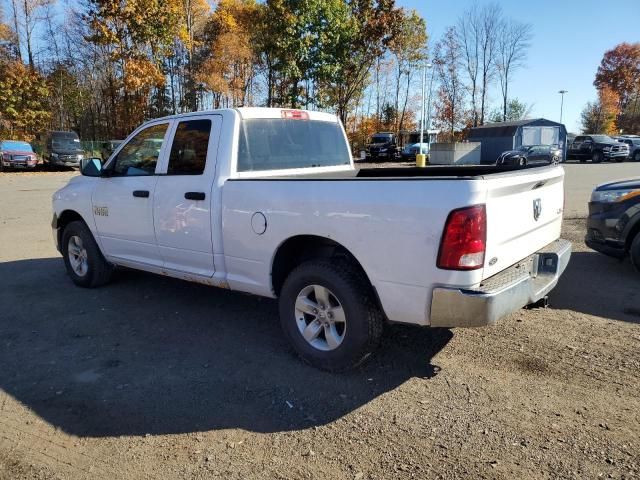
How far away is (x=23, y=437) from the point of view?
3.00 meters

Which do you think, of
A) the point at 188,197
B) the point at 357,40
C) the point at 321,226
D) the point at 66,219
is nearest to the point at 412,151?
the point at 357,40

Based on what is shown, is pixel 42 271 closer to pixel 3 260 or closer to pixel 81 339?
pixel 3 260

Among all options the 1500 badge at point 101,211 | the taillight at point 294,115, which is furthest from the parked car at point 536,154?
the 1500 badge at point 101,211

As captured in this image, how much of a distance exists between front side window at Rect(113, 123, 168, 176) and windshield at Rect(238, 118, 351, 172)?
40.8 inches

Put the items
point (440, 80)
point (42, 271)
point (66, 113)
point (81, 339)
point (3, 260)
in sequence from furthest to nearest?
point (440, 80)
point (66, 113)
point (3, 260)
point (42, 271)
point (81, 339)

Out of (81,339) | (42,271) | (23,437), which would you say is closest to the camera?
(23,437)

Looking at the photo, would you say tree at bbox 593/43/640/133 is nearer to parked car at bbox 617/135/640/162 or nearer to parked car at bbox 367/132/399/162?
parked car at bbox 617/135/640/162

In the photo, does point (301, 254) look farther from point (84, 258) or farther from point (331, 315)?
point (84, 258)

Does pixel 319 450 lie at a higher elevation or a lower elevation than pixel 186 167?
lower

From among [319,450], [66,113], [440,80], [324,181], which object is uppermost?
[440,80]

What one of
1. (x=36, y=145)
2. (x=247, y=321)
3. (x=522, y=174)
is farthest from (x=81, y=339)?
(x=36, y=145)

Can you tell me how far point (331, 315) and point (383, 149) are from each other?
35.4 m

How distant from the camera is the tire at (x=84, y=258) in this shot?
18.9ft

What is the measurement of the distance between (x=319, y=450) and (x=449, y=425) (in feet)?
2.65
